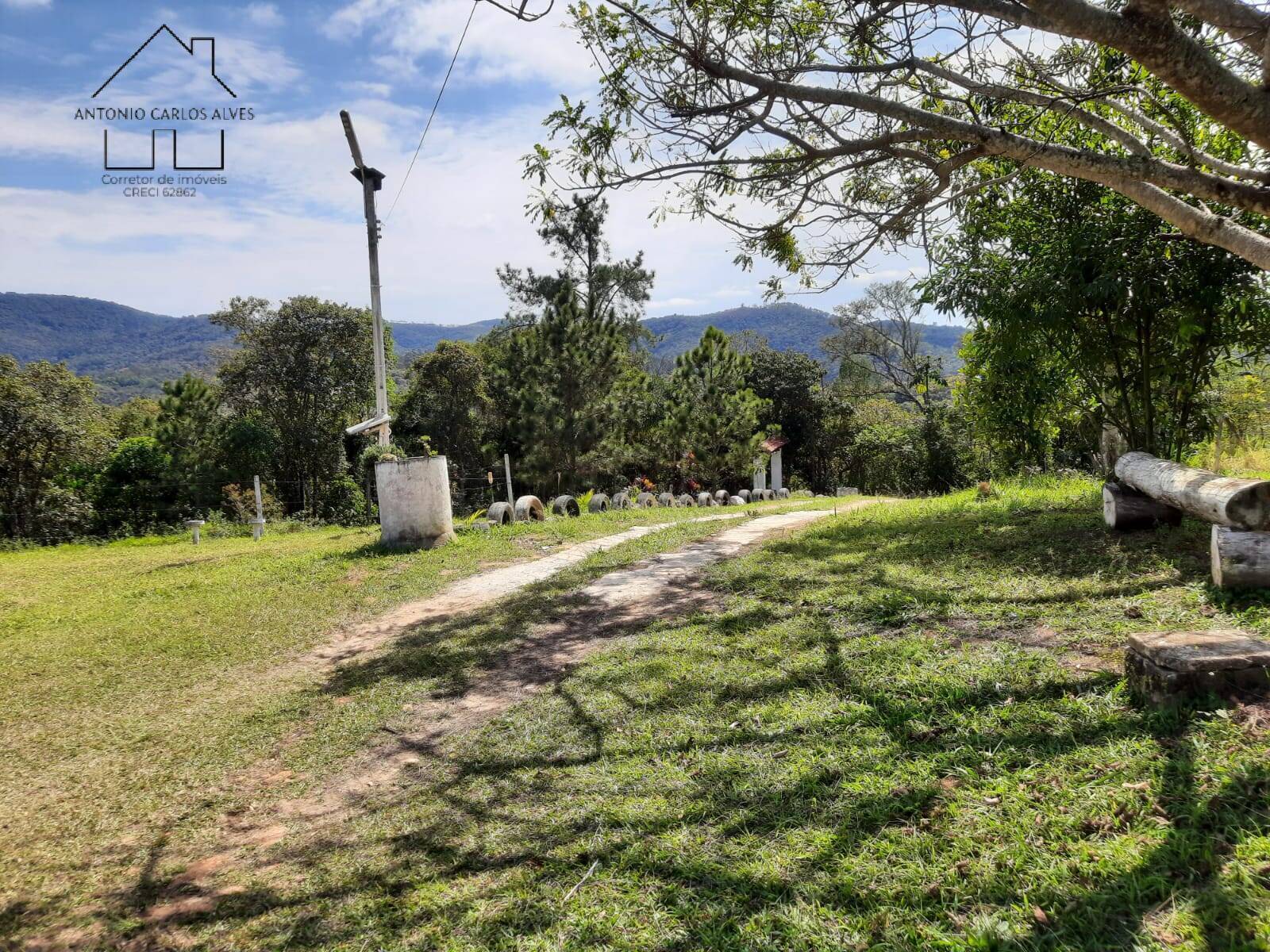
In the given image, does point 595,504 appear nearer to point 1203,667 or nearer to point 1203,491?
point 1203,491

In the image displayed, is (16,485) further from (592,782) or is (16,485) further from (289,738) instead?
(592,782)

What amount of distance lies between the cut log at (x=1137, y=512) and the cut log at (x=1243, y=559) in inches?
70.5

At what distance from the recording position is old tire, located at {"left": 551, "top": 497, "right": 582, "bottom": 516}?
15.1m

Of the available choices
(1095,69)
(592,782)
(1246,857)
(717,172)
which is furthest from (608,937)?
(1095,69)

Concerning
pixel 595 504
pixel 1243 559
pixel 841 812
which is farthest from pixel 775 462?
pixel 841 812

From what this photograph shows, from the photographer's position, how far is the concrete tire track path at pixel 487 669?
10.4 feet

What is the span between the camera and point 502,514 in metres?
12.4

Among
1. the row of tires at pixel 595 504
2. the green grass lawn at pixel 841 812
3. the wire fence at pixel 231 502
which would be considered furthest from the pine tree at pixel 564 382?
the green grass lawn at pixel 841 812

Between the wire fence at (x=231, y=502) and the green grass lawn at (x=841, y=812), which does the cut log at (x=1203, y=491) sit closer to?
the green grass lawn at (x=841, y=812)

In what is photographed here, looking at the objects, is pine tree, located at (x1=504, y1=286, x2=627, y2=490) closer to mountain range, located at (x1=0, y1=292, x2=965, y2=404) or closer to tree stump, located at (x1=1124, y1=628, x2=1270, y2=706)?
tree stump, located at (x1=1124, y1=628, x2=1270, y2=706)

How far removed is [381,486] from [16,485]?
11609 mm

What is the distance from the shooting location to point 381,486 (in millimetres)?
10180

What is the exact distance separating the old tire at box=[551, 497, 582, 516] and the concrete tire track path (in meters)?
4.49

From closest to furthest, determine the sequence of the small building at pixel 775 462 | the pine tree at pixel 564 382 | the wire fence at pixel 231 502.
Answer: the wire fence at pixel 231 502
the pine tree at pixel 564 382
the small building at pixel 775 462
